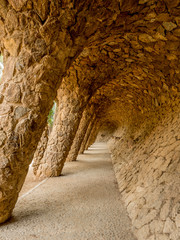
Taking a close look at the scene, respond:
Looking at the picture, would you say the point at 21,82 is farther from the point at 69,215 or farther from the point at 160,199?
the point at 160,199

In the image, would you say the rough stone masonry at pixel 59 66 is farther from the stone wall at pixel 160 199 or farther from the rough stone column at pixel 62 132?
the rough stone column at pixel 62 132

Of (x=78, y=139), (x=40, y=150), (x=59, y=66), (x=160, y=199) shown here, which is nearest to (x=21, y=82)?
(x=59, y=66)

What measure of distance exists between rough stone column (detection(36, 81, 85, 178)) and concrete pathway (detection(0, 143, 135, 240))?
0.89m

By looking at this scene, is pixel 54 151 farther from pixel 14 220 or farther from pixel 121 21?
pixel 121 21

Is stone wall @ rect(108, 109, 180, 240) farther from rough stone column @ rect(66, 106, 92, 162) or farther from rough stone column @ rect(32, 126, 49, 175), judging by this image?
rough stone column @ rect(66, 106, 92, 162)

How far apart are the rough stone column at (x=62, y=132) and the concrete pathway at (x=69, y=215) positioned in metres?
0.89

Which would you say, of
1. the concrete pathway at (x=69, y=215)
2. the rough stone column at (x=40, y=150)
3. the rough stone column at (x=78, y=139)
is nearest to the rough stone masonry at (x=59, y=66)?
the concrete pathway at (x=69, y=215)

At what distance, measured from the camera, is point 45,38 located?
228 centimetres

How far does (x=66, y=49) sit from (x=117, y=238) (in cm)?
250

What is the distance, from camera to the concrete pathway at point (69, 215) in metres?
2.27

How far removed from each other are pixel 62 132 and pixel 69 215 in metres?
3.08

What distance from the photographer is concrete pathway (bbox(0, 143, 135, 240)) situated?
89.4 inches

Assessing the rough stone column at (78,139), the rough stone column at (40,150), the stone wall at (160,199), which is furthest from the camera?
the rough stone column at (78,139)

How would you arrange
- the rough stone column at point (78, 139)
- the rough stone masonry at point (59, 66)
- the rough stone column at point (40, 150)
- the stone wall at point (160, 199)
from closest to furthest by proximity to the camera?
the stone wall at point (160, 199) → the rough stone masonry at point (59, 66) → the rough stone column at point (40, 150) → the rough stone column at point (78, 139)
